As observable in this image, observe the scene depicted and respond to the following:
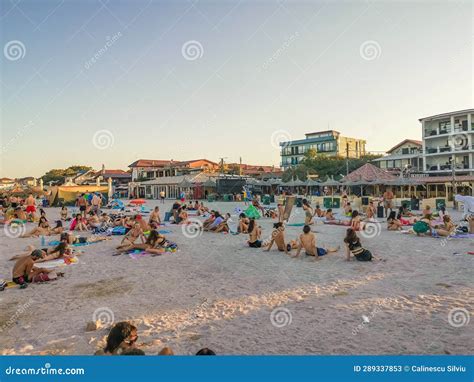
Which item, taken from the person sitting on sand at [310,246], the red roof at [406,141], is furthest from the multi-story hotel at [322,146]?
the person sitting on sand at [310,246]

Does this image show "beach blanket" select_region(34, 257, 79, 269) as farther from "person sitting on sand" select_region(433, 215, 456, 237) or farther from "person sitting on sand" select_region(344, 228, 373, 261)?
"person sitting on sand" select_region(433, 215, 456, 237)

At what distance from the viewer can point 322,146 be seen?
69875 mm

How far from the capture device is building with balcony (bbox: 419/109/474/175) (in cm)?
3856

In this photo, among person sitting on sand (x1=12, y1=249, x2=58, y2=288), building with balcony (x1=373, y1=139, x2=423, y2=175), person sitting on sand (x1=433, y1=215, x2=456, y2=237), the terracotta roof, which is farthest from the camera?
building with balcony (x1=373, y1=139, x2=423, y2=175)

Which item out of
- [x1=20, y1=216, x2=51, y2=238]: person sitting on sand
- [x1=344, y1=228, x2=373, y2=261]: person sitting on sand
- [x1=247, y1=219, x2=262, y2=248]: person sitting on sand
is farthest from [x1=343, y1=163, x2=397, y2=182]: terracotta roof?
[x1=20, y1=216, x2=51, y2=238]: person sitting on sand

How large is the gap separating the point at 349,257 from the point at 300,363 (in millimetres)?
5321

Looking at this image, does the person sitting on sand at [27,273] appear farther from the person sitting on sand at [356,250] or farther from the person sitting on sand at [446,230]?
the person sitting on sand at [446,230]

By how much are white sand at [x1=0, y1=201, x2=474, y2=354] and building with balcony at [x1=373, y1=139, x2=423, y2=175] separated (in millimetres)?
42239

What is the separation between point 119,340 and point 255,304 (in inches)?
92.3

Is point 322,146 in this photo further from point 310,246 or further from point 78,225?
point 310,246

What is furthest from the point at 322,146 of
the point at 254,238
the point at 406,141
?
Result: the point at 254,238

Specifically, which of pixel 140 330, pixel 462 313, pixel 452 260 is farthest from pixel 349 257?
pixel 140 330

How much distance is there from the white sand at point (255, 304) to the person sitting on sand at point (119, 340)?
15.0 inches

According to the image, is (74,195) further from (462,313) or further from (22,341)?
(462,313)
